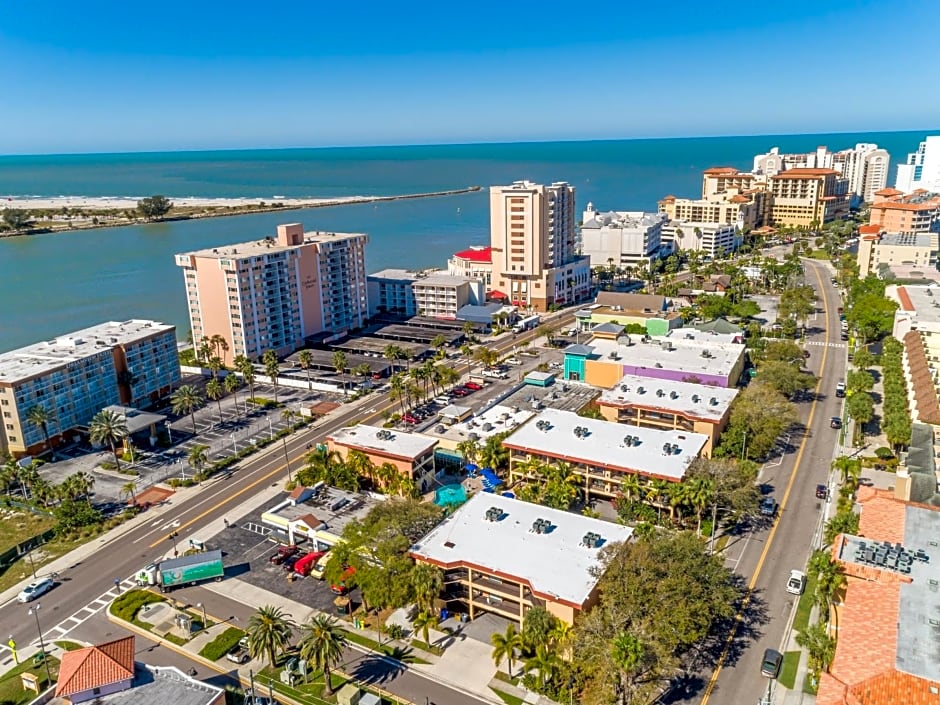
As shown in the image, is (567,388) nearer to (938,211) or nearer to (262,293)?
(262,293)

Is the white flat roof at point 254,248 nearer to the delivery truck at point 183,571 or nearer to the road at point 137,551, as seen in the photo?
the road at point 137,551

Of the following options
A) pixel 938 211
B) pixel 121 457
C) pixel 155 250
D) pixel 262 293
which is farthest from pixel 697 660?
pixel 155 250

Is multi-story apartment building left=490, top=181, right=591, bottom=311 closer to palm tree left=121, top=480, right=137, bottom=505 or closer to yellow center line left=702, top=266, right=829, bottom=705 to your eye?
yellow center line left=702, top=266, right=829, bottom=705

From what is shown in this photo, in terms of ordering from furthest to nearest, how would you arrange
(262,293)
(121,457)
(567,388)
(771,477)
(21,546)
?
(262,293), (567,388), (121,457), (771,477), (21,546)

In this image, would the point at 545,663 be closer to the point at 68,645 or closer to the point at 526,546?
the point at 526,546

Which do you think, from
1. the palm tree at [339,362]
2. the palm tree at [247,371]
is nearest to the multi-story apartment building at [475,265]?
the palm tree at [339,362]

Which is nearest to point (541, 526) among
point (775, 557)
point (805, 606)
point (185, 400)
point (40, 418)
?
point (805, 606)

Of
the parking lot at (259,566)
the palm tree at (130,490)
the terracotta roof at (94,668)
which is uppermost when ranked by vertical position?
the terracotta roof at (94,668)
